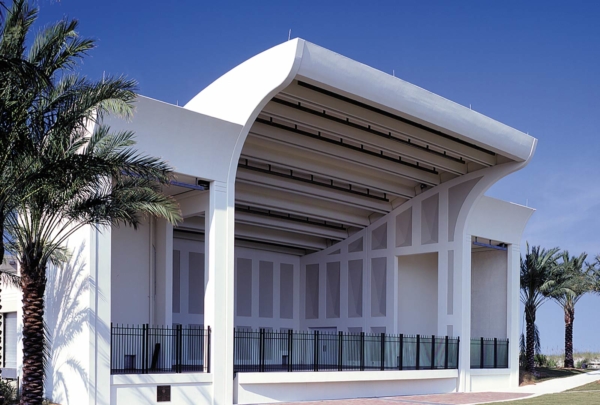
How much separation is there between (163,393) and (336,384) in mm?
6932

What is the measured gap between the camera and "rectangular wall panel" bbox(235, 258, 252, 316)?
32147 mm

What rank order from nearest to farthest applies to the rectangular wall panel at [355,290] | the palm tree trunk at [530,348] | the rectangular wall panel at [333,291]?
the rectangular wall panel at [355,290]
the rectangular wall panel at [333,291]
the palm tree trunk at [530,348]

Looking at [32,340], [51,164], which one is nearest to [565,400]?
[32,340]

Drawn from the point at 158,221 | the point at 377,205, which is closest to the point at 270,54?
the point at 158,221

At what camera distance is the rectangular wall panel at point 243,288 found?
32.1 m

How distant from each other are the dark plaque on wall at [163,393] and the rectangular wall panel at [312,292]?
1532 cm

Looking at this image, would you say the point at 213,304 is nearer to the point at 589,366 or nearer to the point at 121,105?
the point at 121,105

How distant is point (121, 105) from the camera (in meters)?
15.6

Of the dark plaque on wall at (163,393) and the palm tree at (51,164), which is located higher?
the palm tree at (51,164)

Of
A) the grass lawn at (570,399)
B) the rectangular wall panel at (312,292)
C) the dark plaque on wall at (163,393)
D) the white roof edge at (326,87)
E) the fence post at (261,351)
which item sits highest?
the white roof edge at (326,87)

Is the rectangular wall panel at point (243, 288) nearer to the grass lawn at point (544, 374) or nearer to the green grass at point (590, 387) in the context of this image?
the grass lawn at point (544, 374)

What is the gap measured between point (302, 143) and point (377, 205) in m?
7.17

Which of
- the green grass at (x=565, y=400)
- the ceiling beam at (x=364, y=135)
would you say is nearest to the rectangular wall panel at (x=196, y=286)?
the ceiling beam at (x=364, y=135)

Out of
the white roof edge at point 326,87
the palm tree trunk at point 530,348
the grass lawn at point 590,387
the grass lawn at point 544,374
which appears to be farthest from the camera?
the palm tree trunk at point 530,348
